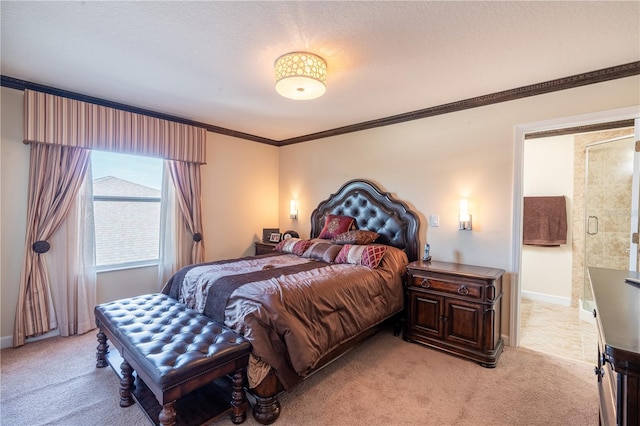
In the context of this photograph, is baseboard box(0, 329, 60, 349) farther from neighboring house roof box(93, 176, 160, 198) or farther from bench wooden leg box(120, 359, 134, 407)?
bench wooden leg box(120, 359, 134, 407)

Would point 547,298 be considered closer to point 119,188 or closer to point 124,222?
point 124,222

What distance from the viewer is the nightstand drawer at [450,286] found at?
8.57ft

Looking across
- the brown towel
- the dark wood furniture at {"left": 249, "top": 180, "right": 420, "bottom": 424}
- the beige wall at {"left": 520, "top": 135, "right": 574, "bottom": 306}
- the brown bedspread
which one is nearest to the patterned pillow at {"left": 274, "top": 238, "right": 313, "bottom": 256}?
the brown bedspread

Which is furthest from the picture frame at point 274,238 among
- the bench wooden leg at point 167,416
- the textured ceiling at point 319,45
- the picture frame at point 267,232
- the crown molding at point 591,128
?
the crown molding at point 591,128

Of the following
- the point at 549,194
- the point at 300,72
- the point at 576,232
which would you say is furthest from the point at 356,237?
the point at 576,232

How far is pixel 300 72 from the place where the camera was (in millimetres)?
2166

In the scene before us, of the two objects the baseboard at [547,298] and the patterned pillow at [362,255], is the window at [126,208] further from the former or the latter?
the baseboard at [547,298]

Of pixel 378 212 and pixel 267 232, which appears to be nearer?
pixel 378 212

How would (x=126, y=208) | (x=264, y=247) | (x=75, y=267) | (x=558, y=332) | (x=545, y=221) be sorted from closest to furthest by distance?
(x=75, y=267), (x=558, y=332), (x=126, y=208), (x=545, y=221), (x=264, y=247)

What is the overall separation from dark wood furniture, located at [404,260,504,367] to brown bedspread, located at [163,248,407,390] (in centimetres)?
23

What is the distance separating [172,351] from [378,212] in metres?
2.79

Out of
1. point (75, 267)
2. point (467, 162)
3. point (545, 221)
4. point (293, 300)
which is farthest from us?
point (545, 221)

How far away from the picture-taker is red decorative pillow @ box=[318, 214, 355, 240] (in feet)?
12.9

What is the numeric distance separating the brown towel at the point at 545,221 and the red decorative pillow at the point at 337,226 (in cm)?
285
